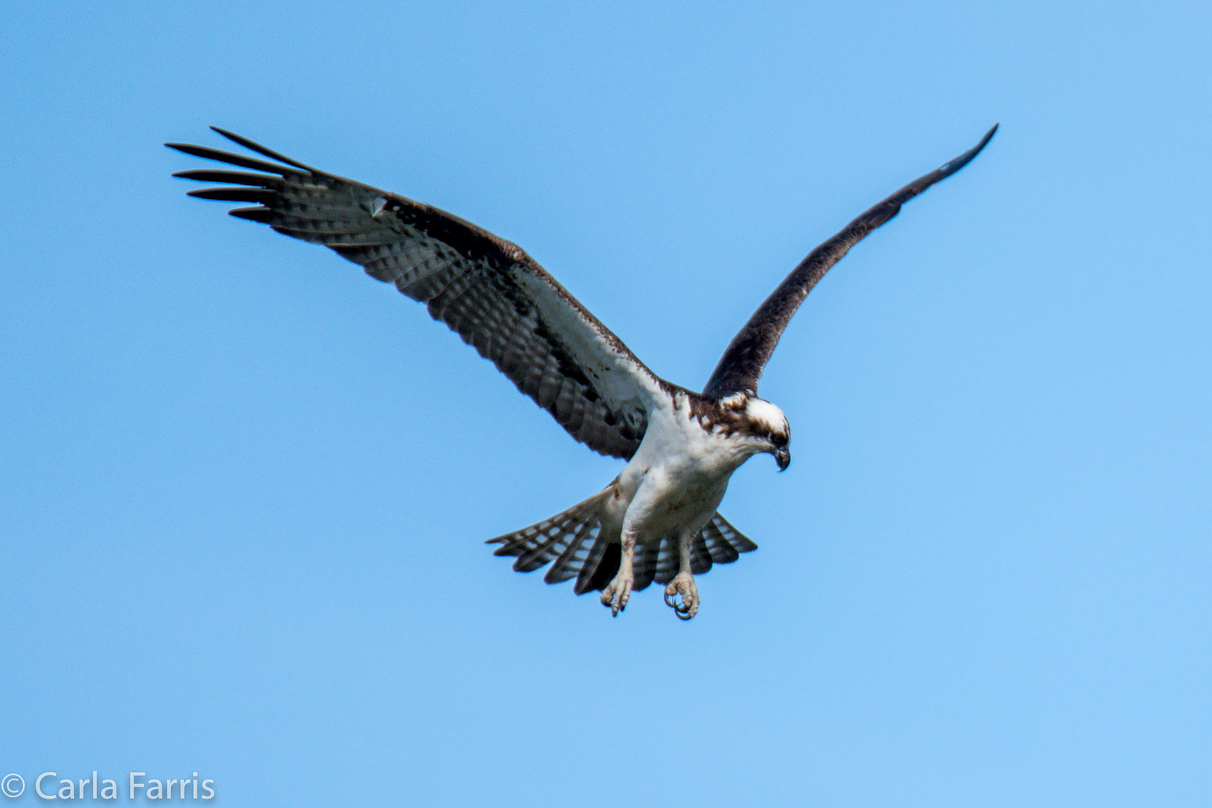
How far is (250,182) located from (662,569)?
4204 millimetres

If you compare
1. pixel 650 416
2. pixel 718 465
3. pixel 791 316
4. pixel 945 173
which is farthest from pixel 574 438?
pixel 945 173

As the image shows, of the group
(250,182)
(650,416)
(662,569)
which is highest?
(250,182)

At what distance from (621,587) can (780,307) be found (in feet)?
10.7

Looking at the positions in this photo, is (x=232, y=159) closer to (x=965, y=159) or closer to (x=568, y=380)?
(x=568, y=380)

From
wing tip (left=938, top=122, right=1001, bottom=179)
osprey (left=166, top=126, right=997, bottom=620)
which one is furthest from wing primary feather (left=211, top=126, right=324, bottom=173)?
wing tip (left=938, top=122, right=1001, bottom=179)

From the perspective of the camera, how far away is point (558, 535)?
1087 cm

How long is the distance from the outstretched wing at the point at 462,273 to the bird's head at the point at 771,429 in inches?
29.6

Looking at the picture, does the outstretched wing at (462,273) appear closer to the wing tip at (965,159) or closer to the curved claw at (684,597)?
the curved claw at (684,597)

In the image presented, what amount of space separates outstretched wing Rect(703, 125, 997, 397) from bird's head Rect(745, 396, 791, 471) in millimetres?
449

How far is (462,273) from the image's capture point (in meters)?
10.0

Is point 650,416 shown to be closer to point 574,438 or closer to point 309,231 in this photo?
point 574,438

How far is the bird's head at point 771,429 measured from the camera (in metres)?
9.60

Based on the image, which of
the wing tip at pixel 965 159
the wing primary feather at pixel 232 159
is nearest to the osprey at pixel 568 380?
the wing primary feather at pixel 232 159

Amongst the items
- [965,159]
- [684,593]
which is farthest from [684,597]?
[965,159]
